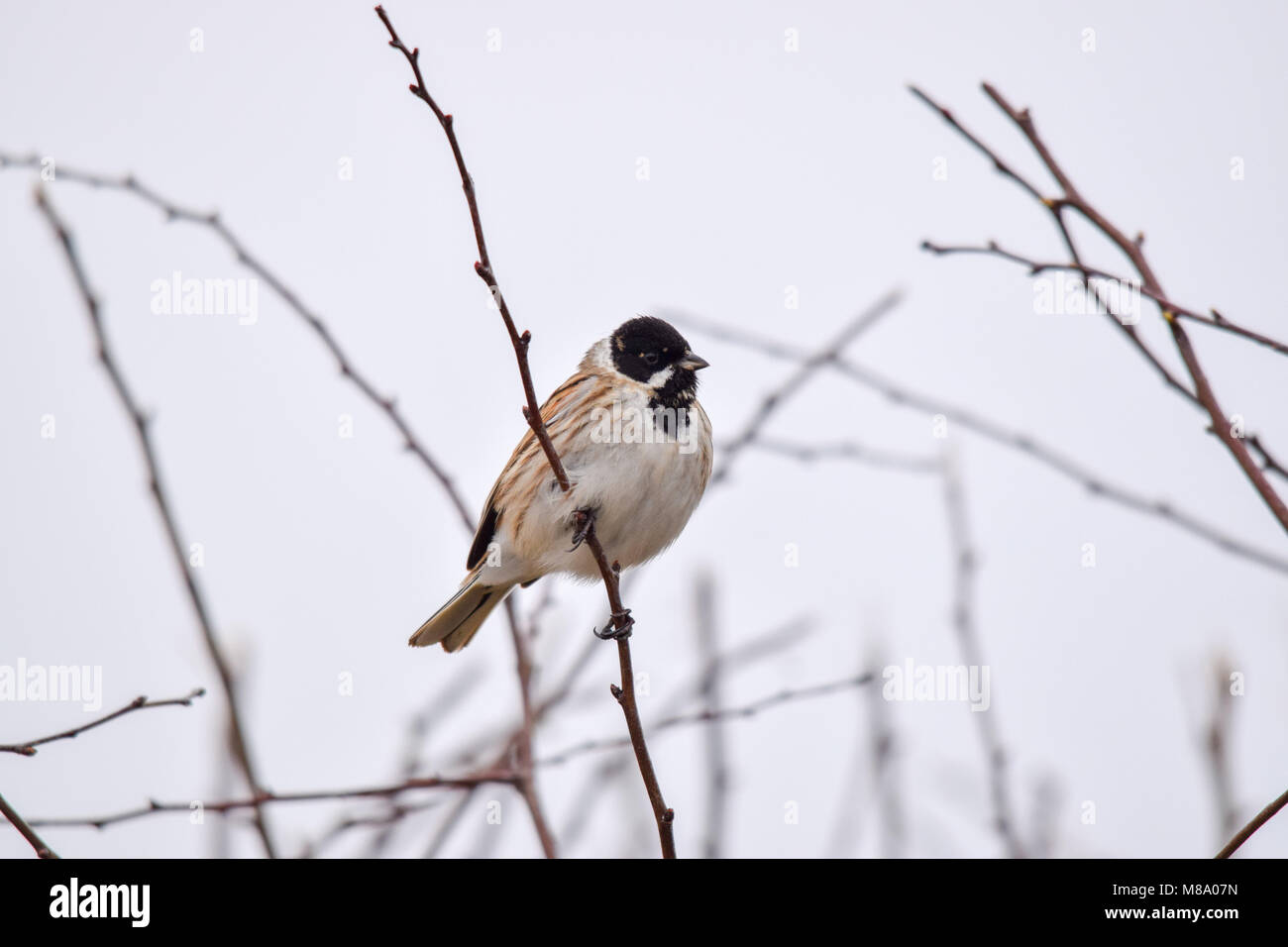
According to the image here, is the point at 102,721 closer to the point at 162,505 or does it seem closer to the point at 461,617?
the point at 162,505

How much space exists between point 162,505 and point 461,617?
2.63m

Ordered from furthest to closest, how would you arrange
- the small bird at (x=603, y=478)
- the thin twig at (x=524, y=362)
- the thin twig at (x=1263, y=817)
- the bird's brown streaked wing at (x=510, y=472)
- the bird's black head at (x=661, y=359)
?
1. the bird's brown streaked wing at (x=510, y=472)
2. the bird's black head at (x=661, y=359)
3. the small bird at (x=603, y=478)
4. the thin twig at (x=524, y=362)
5. the thin twig at (x=1263, y=817)

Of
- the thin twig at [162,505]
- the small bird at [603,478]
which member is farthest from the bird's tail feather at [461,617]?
the thin twig at [162,505]

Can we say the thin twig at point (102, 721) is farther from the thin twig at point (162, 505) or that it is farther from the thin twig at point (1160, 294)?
the thin twig at point (1160, 294)

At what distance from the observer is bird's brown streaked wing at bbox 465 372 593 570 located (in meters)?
5.83

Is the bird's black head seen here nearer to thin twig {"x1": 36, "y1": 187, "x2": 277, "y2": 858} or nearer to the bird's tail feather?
the bird's tail feather

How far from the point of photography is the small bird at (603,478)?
530 centimetres

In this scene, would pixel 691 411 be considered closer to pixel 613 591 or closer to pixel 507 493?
pixel 507 493

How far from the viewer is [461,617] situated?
5977 mm

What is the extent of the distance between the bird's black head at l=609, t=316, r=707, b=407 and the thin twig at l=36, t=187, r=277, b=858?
2555mm

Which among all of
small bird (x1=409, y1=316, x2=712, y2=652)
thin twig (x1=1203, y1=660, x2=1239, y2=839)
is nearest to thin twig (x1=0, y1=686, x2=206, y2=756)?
small bird (x1=409, y1=316, x2=712, y2=652)

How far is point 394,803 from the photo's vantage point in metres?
4.38

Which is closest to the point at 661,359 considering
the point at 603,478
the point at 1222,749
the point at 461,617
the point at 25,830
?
the point at 603,478
